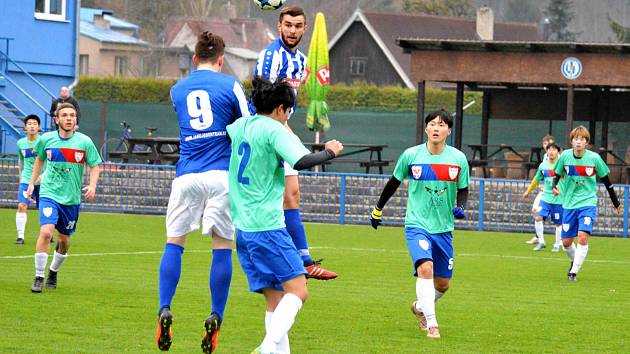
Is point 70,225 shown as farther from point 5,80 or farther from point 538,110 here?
point 538,110

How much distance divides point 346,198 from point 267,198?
19576mm

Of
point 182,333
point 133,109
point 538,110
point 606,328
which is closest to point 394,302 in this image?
point 606,328

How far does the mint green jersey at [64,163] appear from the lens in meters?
13.5

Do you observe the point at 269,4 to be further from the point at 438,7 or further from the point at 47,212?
the point at 438,7

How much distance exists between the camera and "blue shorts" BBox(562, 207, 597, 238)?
16.4m

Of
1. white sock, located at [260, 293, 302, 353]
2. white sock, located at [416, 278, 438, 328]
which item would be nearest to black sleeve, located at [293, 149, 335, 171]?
white sock, located at [260, 293, 302, 353]

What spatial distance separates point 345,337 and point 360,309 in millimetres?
2064

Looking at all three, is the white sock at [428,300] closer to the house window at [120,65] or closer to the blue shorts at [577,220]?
the blue shorts at [577,220]

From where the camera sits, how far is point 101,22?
299 ft

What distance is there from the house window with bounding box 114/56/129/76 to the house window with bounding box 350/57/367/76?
2261 cm

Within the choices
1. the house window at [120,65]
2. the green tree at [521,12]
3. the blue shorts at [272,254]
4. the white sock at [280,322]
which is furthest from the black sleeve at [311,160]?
the green tree at [521,12]

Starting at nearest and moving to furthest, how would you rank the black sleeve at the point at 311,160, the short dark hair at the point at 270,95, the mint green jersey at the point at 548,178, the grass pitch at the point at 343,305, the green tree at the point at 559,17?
1. the black sleeve at the point at 311,160
2. the short dark hair at the point at 270,95
3. the grass pitch at the point at 343,305
4. the mint green jersey at the point at 548,178
5. the green tree at the point at 559,17

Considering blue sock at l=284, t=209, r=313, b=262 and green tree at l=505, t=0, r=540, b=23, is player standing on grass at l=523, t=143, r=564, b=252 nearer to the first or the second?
blue sock at l=284, t=209, r=313, b=262

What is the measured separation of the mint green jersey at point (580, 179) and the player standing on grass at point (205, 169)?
8.04 m
